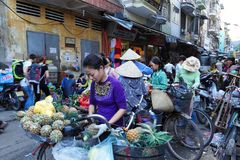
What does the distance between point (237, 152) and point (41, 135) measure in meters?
3.03

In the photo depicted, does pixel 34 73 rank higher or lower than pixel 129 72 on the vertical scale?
lower

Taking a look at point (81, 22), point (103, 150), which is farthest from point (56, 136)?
point (81, 22)

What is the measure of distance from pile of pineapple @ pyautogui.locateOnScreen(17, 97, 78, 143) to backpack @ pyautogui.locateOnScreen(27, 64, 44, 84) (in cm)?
554

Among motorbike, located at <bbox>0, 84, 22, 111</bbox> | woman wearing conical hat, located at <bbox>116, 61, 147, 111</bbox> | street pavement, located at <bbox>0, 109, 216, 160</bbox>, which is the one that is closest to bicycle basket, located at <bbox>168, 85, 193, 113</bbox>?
woman wearing conical hat, located at <bbox>116, 61, 147, 111</bbox>

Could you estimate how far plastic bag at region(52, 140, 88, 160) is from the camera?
7.65ft

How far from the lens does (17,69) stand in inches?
348

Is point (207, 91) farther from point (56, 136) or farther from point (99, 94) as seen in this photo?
point (56, 136)

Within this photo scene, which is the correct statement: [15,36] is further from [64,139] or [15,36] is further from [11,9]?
[64,139]

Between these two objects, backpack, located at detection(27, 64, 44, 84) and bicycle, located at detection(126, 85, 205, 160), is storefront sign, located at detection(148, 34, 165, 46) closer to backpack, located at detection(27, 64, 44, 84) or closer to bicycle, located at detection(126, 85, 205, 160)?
backpack, located at detection(27, 64, 44, 84)

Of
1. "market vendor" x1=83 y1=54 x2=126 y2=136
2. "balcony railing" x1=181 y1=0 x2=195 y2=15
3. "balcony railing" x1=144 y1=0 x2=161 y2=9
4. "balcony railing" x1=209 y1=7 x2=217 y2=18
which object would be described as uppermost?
"balcony railing" x1=209 y1=7 x2=217 y2=18

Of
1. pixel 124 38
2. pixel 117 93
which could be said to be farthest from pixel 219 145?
pixel 124 38

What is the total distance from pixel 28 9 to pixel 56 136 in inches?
329

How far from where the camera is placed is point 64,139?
2.55 meters

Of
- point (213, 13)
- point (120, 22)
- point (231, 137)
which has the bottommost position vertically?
point (231, 137)
